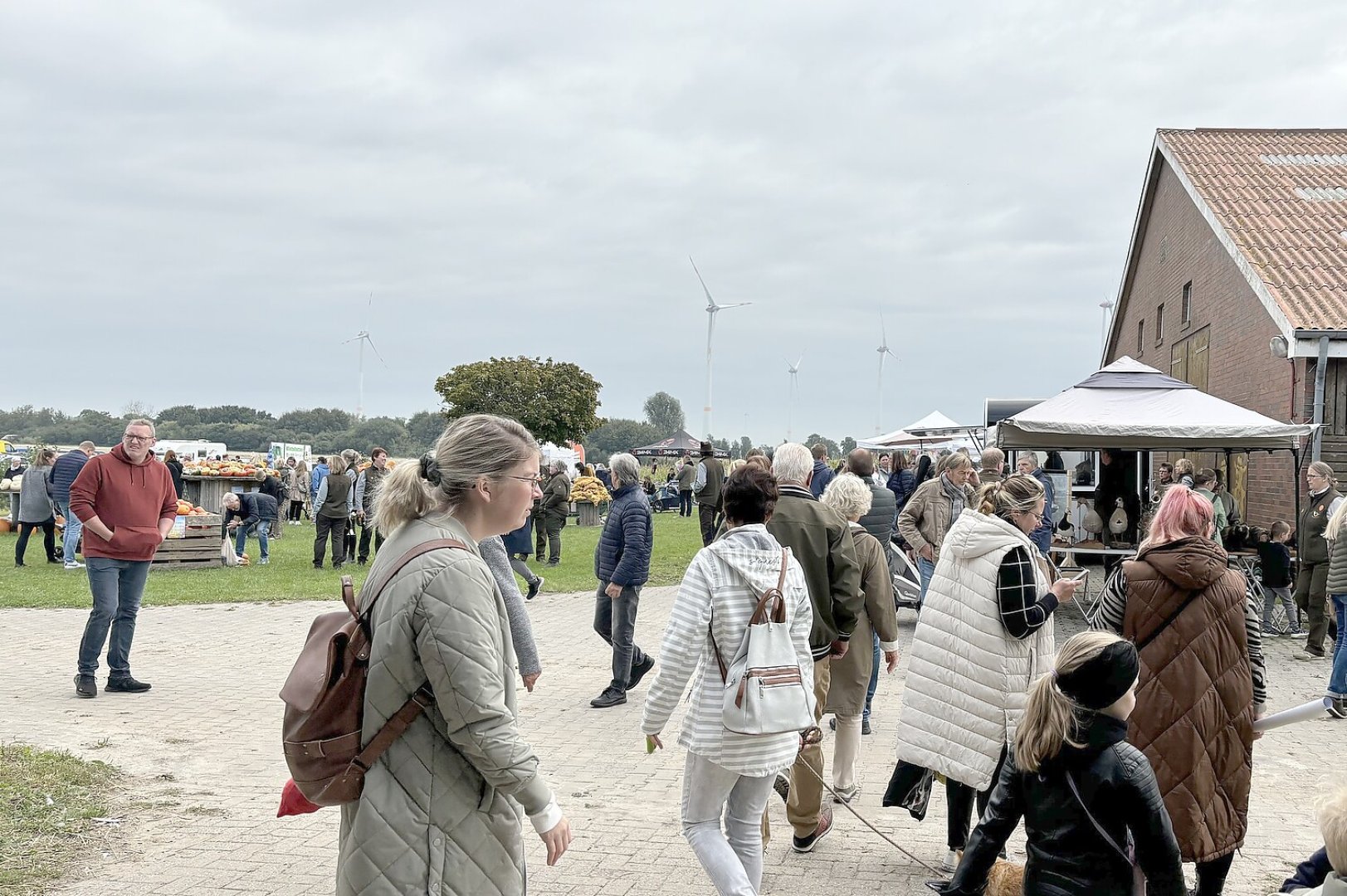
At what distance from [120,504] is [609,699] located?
4008 mm

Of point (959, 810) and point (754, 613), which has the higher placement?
point (754, 613)

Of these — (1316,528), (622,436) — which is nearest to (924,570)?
(1316,528)

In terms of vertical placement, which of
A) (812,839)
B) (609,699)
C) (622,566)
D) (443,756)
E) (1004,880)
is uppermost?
(443,756)

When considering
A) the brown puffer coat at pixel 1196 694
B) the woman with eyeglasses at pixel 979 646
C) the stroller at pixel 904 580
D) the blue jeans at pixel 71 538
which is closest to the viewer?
the brown puffer coat at pixel 1196 694

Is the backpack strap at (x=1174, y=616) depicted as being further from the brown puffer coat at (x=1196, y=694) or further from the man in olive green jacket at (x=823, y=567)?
the man in olive green jacket at (x=823, y=567)

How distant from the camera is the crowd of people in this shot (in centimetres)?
274

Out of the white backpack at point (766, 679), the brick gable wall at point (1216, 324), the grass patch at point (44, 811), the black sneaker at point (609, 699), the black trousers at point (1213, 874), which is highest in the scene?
the brick gable wall at point (1216, 324)

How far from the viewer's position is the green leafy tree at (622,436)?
12000 cm

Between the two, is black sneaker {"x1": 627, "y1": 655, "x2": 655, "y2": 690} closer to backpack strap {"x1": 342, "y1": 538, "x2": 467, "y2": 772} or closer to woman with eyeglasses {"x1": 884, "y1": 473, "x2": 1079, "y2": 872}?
woman with eyeglasses {"x1": 884, "y1": 473, "x2": 1079, "y2": 872}

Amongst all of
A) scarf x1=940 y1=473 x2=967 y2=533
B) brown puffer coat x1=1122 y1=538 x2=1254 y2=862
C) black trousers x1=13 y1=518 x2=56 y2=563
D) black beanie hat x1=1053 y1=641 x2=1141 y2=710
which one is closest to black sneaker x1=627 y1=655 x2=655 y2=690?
scarf x1=940 y1=473 x2=967 y2=533

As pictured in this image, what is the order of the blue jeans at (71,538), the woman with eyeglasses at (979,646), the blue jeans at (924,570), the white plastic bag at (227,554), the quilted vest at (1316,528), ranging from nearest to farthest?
the woman with eyeglasses at (979,646), the blue jeans at (924,570), the quilted vest at (1316,528), the blue jeans at (71,538), the white plastic bag at (227,554)

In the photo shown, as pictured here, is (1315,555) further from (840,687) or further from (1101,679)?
(1101,679)

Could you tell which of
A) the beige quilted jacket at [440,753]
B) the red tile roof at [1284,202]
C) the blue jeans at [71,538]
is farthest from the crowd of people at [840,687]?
the red tile roof at [1284,202]

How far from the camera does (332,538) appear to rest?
59.6 ft
